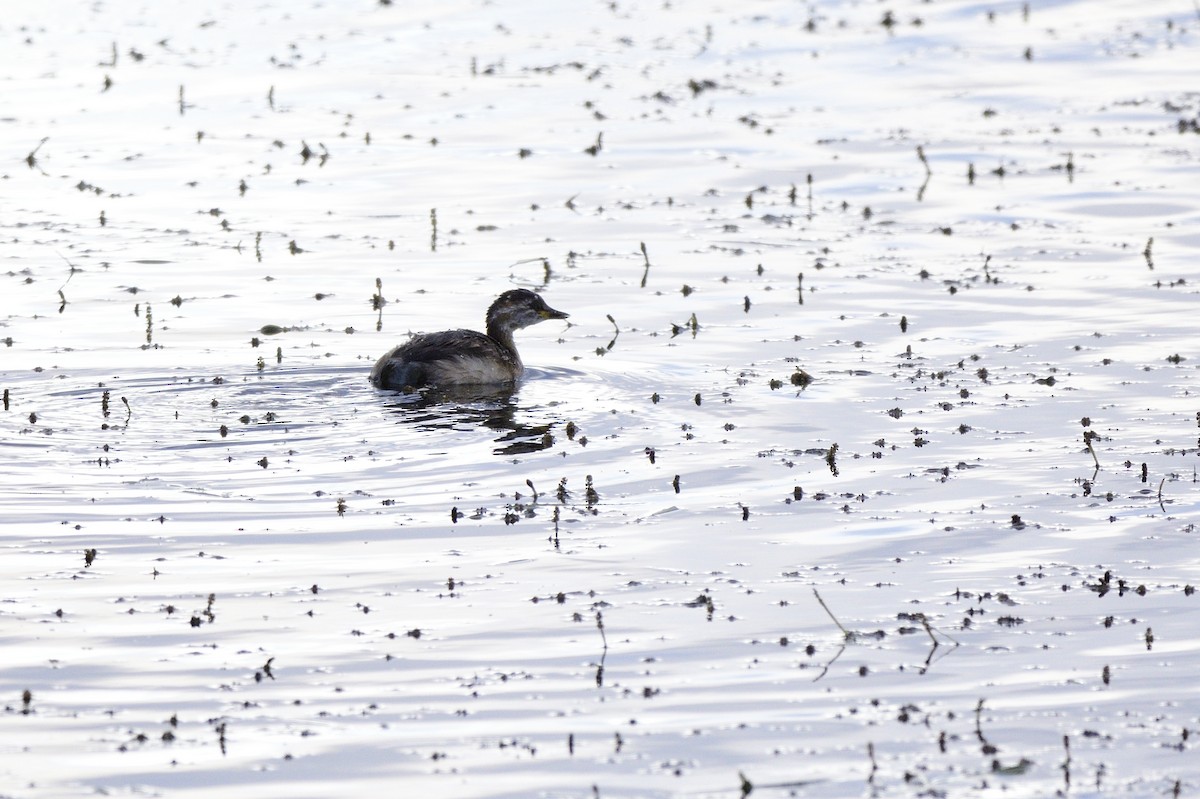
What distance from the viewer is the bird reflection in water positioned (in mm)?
13203

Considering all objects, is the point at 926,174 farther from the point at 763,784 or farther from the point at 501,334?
the point at 763,784

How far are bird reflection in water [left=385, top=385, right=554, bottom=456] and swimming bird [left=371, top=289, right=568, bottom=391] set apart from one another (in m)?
0.09

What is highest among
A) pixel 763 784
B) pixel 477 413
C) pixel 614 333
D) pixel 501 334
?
pixel 501 334

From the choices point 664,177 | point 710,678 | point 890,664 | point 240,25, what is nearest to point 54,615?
point 710,678

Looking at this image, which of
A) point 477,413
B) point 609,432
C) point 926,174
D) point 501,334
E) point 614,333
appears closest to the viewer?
point 609,432

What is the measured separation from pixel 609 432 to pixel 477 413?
1323 mm

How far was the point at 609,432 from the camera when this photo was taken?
1345cm

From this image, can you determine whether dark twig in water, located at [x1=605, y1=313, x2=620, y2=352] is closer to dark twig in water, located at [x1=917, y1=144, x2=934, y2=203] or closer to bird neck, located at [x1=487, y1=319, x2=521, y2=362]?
bird neck, located at [x1=487, y1=319, x2=521, y2=362]

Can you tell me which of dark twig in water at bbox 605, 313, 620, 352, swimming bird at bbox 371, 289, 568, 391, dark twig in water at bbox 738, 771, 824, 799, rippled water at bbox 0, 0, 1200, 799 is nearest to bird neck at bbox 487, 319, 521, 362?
swimming bird at bbox 371, 289, 568, 391

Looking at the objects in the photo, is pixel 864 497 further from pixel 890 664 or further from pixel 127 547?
pixel 127 547

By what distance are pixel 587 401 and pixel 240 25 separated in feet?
65.7

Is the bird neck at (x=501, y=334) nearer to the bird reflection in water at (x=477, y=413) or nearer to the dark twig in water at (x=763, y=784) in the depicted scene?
the bird reflection in water at (x=477, y=413)

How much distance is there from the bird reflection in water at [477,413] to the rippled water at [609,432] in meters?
0.07

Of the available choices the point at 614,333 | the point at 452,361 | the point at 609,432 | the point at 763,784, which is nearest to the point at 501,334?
the point at 452,361
